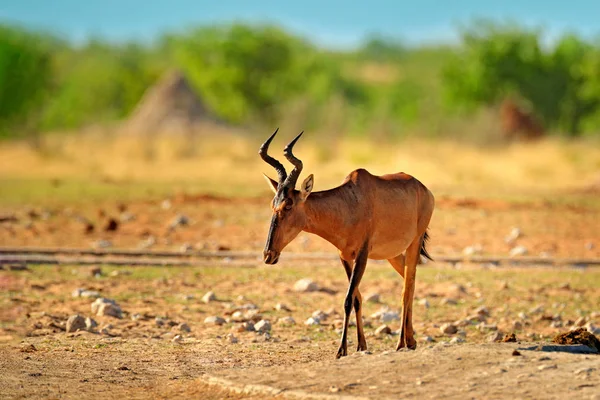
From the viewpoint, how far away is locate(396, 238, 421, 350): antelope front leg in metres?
11.0

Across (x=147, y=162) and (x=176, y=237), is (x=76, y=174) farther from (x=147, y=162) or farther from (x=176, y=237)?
(x=176, y=237)

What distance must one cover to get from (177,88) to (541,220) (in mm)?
28632

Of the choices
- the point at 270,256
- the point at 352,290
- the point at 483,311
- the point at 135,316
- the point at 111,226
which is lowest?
the point at 135,316

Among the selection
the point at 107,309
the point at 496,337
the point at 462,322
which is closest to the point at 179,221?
the point at 107,309

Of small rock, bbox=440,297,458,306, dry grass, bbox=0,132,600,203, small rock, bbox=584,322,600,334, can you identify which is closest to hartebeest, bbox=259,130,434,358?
small rock, bbox=584,322,600,334

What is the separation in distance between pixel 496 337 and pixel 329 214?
8.59 ft

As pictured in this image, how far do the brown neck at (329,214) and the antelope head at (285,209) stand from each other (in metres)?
0.13

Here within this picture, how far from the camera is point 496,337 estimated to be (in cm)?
1200

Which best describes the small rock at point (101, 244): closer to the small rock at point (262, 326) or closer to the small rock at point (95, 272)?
the small rock at point (95, 272)

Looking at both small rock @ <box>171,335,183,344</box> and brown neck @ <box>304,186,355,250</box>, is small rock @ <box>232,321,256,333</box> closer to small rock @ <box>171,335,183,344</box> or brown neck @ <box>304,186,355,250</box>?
small rock @ <box>171,335,183,344</box>

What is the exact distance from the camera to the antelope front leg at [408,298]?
10961mm

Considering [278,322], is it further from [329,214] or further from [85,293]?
[85,293]

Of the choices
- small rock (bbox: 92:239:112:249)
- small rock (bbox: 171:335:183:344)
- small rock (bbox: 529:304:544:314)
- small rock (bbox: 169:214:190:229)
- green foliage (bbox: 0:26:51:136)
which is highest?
green foliage (bbox: 0:26:51:136)

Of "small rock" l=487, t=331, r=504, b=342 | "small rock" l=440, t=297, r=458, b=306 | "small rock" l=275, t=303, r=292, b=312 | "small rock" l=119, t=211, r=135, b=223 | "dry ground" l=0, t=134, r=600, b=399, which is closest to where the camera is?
"dry ground" l=0, t=134, r=600, b=399
